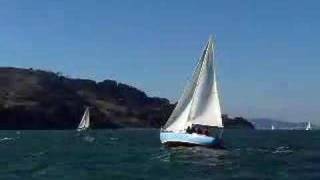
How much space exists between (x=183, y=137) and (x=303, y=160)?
2165 cm

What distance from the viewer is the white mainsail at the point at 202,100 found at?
85.9 m

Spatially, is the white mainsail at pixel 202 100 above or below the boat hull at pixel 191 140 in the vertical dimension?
above

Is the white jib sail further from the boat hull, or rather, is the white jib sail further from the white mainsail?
the boat hull

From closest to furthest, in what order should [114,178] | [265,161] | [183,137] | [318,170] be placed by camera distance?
[114,178], [318,170], [265,161], [183,137]

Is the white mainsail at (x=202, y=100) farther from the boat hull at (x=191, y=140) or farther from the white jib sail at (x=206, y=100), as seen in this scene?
the boat hull at (x=191, y=140)

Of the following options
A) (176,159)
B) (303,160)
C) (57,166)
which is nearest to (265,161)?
(303,160)

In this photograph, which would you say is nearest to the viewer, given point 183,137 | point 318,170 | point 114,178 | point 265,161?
point 114,178

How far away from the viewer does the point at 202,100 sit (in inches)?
3391

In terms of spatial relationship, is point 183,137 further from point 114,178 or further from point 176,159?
point 114,178

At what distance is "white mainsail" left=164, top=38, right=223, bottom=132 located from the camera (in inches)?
3381

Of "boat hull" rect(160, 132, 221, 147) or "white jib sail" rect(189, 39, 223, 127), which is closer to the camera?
"boat hull" rect(160, 132, 221, 147)

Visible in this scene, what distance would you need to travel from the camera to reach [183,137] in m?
84.9

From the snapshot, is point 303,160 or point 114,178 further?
point 303,160

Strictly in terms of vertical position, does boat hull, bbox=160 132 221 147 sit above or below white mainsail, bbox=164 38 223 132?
below
